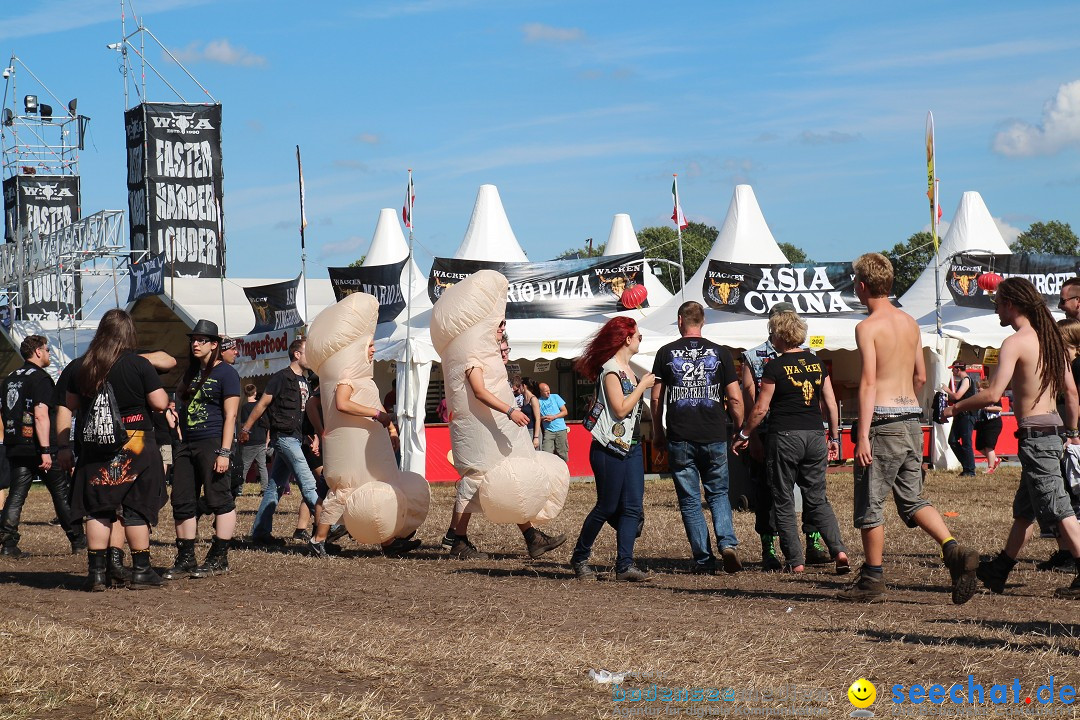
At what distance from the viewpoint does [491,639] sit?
5.80 metres

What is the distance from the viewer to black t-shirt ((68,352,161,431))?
25.6 ft

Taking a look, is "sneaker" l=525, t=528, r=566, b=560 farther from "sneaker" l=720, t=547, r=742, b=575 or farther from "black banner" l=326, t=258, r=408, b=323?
"black banner" l=326, t=258, r=408, b=323

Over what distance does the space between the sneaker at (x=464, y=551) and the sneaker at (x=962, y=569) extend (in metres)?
4.01

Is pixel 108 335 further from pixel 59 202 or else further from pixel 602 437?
pixel 59 202

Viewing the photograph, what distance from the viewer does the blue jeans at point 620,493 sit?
782 cm

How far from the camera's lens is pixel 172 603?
7.27m

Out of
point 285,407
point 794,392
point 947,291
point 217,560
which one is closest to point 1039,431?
point 794,392

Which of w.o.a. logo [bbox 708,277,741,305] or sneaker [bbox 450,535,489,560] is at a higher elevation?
w.o.a. logo [bbox 708,277,741,305]

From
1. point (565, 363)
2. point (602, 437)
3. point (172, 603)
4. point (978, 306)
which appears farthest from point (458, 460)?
point (565, 363)

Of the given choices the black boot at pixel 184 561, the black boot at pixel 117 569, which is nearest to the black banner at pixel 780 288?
the black boot at pixel 184 561

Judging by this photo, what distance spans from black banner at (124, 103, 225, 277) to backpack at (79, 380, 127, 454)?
918 inches

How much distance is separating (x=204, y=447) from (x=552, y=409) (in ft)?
34.2

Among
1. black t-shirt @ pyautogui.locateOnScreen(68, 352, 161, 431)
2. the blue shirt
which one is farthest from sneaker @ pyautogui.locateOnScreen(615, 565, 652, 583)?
the blue shirt

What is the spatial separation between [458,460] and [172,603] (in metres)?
2.59
